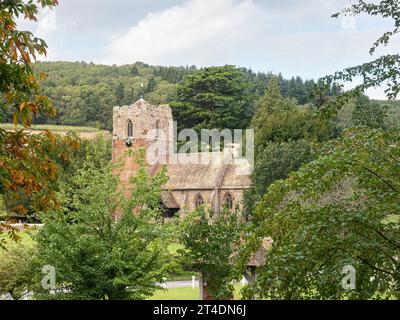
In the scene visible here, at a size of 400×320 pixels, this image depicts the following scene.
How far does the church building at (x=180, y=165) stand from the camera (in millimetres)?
52469

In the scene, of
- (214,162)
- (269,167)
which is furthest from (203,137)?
(269,167)

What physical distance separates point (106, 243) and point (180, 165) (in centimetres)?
3866

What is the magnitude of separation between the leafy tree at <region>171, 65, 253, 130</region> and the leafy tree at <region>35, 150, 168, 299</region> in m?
48.7

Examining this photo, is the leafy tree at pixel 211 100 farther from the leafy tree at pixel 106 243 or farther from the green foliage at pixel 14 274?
the leafy tree at pixel 106 243

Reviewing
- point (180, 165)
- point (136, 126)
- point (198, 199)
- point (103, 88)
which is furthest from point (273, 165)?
point (103, 88)

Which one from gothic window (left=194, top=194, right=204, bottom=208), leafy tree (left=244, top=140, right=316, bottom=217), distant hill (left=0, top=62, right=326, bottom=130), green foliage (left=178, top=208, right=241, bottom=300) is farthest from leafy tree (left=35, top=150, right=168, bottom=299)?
distant hill (left=0, top=62, right=326, bottom=130)

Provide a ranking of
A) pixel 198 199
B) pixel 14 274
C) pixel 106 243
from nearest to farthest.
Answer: pixel 106 243, pixel 14 274, pixel 198 199

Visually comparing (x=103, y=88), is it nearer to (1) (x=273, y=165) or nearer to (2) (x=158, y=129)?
(2) (x=158, y=129)

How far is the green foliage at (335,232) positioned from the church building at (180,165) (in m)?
43.1

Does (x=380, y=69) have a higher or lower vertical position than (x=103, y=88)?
lower

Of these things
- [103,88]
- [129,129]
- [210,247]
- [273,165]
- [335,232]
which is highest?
[103,88]

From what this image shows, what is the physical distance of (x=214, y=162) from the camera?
54875mm

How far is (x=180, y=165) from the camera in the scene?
5650 cm

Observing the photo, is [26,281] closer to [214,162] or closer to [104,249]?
[104,249]
